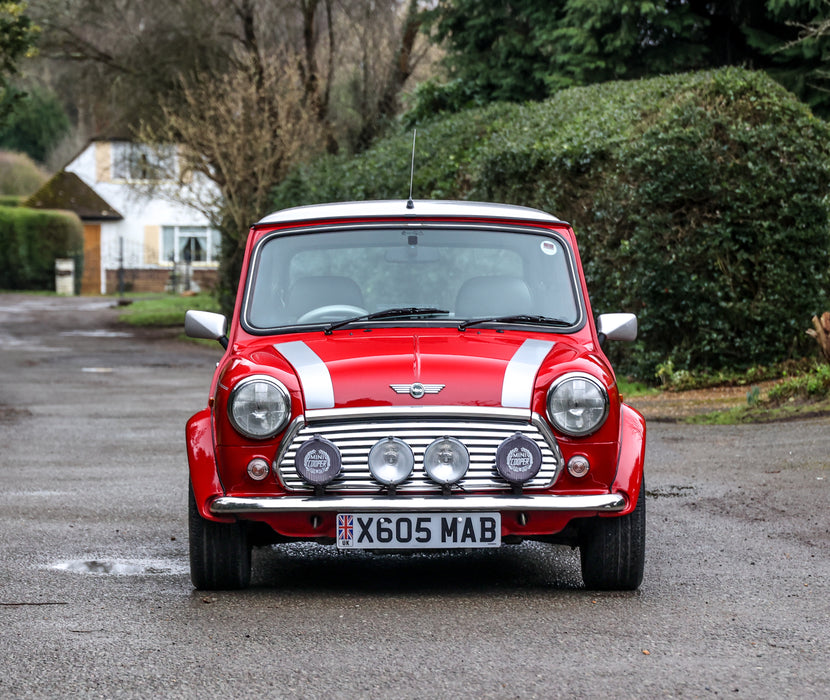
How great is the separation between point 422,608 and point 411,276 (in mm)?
1824

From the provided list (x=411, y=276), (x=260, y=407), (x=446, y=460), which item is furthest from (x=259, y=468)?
(x=411, y=276)

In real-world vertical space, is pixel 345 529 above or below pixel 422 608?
above

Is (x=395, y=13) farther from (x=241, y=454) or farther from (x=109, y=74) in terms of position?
(x=241, y=454)

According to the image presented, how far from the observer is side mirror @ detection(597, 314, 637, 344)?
652cm

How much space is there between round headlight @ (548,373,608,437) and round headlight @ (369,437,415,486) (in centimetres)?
65

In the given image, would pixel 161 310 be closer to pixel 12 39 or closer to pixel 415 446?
pixel 12 39

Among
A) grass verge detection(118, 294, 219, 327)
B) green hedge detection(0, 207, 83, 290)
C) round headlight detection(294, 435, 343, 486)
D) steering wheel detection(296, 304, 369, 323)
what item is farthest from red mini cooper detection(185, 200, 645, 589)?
green hedge detection(0, 207, 83, 290)

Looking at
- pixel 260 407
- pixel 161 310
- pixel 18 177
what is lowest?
pixel 161 310

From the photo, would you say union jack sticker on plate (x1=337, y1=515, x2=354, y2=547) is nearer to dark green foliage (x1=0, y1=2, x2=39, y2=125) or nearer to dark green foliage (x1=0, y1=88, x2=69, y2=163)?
dark green foliage (x1=0, y1=2, x2=39, y2=125)

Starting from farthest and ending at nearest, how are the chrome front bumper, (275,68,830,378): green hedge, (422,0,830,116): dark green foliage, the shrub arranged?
the shrub, (422,0,830,116): dark green foliage, (275,68,830,378): green hedge, the chrome front bumper

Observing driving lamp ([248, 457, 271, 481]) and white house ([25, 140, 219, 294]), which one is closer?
driving lamp ([248, 457, 271, 481])

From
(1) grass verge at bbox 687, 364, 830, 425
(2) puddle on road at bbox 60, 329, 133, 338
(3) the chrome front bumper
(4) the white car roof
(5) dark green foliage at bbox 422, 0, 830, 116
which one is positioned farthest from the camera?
(2) puddle on road at bbox 60, 329, 133, 338

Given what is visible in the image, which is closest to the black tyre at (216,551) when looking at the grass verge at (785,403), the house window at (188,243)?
the grass verge at (785,403)

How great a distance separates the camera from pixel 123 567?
21.7ft
